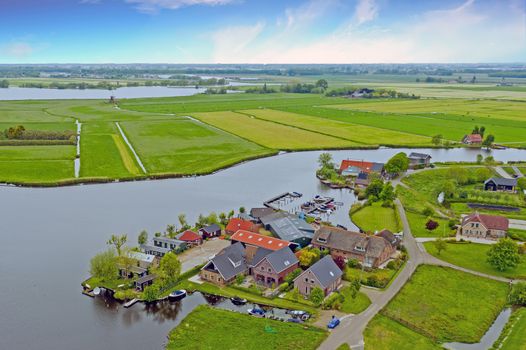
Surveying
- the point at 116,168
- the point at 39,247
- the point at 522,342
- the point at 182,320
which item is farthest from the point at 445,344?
the point at 116,168

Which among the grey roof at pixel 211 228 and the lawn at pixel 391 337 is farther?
the grey roof at pixel 211 228

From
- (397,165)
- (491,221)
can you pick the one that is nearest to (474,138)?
(397,165)

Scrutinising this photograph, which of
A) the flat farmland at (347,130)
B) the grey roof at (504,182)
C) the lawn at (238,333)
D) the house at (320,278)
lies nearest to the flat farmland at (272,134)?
the flat farmland at (347,130)

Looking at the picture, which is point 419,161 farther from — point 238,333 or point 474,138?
point 238,333

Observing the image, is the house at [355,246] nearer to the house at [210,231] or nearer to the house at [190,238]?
the house at [210,231]

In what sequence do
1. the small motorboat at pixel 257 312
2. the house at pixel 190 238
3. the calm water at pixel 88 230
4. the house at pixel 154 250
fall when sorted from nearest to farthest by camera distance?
the calm water at pixel 88 230 < the small motorboat at pixel 257 312 < the house at pixel 154 250 < the house at pixel 190 238
